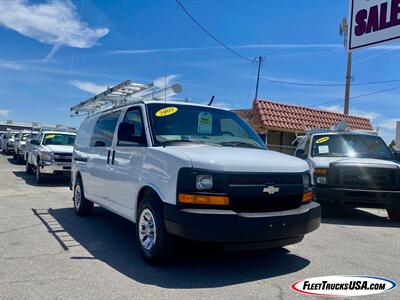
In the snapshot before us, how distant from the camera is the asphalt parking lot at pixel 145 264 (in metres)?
4.01

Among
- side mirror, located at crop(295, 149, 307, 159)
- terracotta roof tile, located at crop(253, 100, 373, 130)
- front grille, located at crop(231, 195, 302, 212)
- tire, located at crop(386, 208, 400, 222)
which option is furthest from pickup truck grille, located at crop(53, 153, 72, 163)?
front grille, located at crop(231, 195, 302, 212)

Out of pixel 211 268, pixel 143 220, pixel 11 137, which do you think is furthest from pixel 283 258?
pixel 11 137

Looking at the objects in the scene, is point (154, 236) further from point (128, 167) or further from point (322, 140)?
point (322, 140)

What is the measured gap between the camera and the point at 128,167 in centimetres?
550

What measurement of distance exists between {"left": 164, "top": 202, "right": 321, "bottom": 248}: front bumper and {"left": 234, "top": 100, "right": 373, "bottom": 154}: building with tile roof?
473 inches

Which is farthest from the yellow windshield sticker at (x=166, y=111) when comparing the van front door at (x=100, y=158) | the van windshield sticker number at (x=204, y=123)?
the van front door at (x=100, y=158)

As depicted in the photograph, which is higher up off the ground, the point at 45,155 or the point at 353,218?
the point at 45,155

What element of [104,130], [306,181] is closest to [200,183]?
[306,181]

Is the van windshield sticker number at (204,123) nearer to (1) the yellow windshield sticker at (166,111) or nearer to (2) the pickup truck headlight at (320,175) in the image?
(1) the yellow windshield sticker at (166,111)

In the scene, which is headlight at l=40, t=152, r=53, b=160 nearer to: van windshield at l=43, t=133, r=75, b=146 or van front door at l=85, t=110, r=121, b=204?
van windshield at l=43, t=133, r=75, b=146

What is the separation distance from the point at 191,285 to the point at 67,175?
10.2m

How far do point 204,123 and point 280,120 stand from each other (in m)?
12.6

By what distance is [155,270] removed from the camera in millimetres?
4594

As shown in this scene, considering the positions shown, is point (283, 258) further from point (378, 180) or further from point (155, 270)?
point (378, 180)
